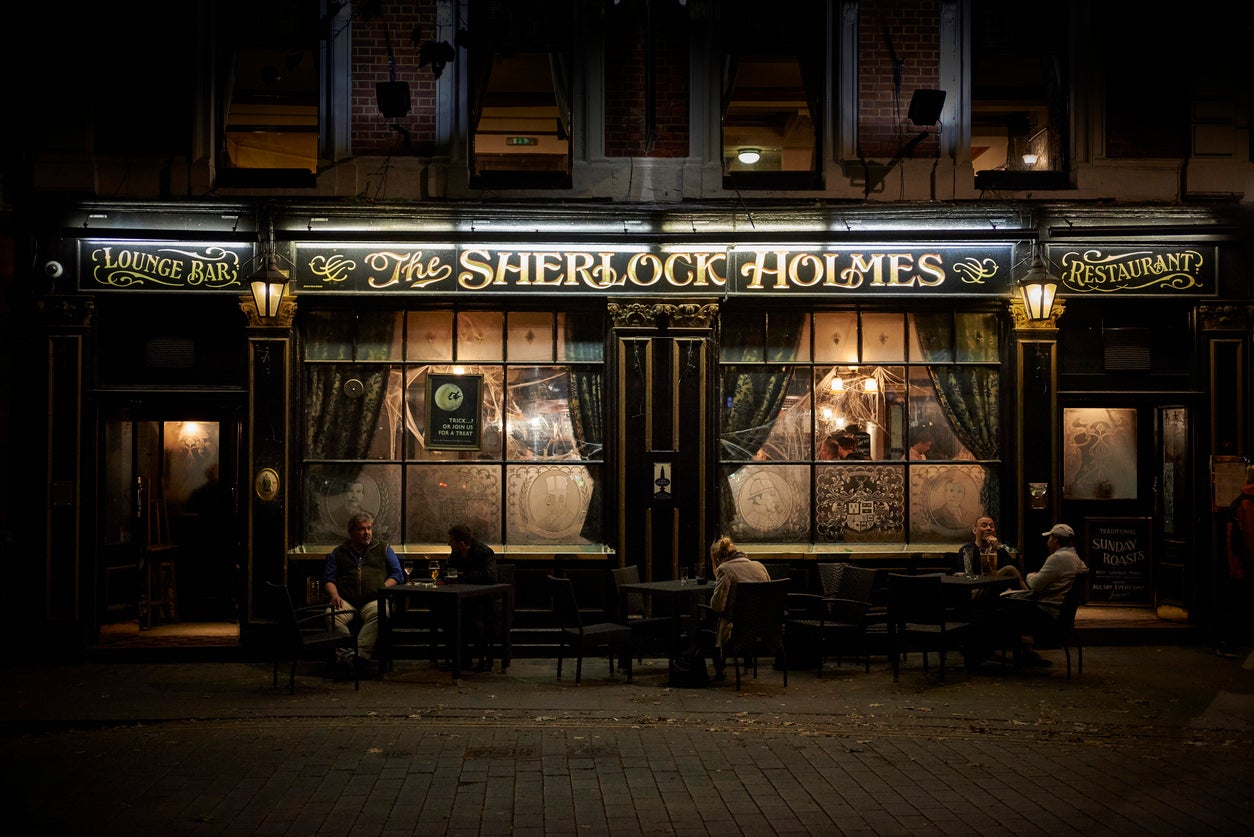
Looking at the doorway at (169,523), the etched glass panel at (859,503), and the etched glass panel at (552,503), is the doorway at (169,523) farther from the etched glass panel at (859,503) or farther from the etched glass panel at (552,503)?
the etched glass panel at (859,503)

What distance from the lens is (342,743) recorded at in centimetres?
812

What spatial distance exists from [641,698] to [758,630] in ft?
3.96

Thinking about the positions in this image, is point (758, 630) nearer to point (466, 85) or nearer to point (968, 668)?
point (968, 668)

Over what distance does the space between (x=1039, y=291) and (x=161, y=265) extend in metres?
9.32

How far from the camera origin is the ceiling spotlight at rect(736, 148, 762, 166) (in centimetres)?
1266

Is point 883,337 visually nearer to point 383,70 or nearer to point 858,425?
point 858,425

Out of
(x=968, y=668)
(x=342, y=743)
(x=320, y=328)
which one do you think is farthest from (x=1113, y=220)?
(x=342, y=743)

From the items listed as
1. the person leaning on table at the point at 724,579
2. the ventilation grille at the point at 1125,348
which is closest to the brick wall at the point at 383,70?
the person leaning on table at the point at 724,579

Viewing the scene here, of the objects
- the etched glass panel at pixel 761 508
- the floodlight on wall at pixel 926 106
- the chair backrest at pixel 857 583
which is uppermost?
the floodlight on wall at pixel 926 106

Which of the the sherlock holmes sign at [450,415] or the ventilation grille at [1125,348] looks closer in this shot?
the the sherlock holmes sign at [450,415]

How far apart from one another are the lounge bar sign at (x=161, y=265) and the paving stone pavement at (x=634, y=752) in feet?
13.2

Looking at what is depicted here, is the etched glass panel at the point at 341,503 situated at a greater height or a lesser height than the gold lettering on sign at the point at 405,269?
lesser

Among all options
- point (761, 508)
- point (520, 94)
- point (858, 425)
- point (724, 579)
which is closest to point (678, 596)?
point (724, 579)

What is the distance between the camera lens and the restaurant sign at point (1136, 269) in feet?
40.6
